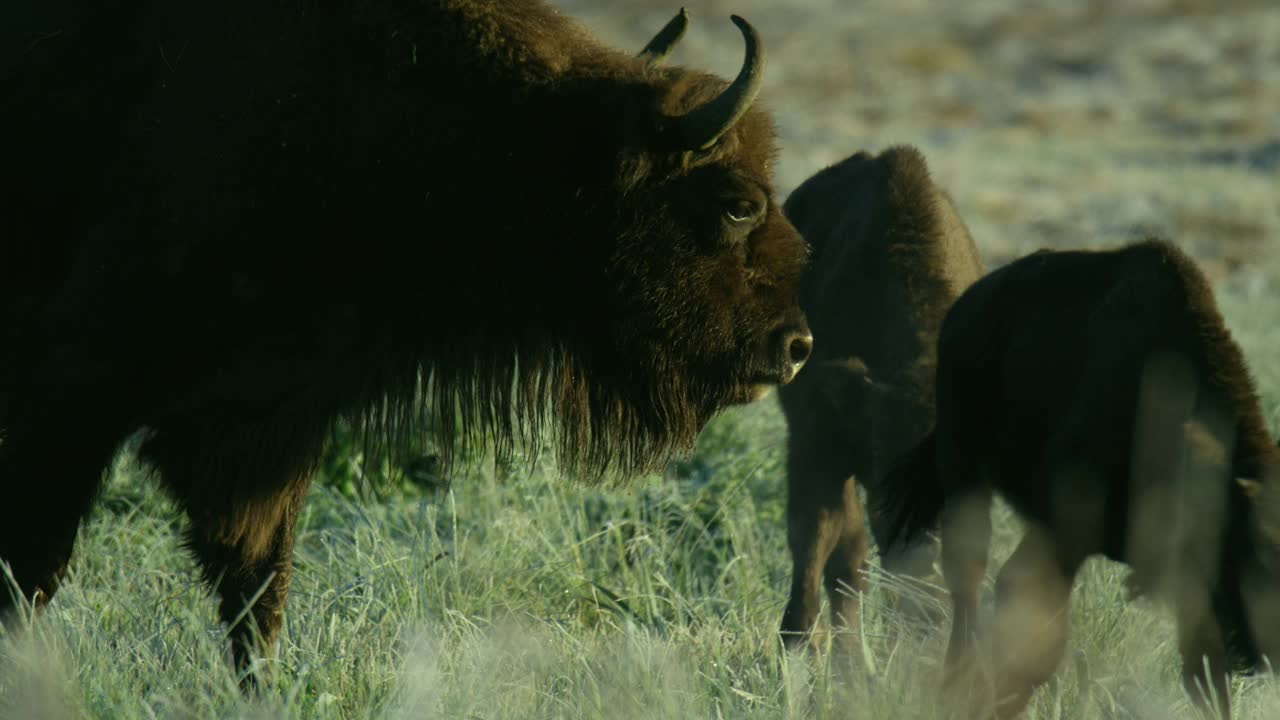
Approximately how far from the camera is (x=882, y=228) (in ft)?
19.7

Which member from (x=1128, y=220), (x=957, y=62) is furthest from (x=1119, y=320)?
(x=957, y=62)

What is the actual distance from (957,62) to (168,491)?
57.6 meters

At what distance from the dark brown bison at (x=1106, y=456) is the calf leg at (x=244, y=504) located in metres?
2.08

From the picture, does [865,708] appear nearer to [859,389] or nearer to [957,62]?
[859,389]

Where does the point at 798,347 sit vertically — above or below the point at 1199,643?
above

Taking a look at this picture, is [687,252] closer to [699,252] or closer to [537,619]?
[699,252]

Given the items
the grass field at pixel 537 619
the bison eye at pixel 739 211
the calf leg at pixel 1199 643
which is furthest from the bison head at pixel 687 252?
the calf leg at pixel 1199 643

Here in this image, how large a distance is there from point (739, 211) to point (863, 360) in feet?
5.87

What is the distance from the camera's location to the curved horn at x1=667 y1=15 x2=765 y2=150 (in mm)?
4035

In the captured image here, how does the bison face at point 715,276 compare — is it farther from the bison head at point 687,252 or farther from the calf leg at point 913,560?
the calf leg at point 913,560

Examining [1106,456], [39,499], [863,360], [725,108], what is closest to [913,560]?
[863,360]

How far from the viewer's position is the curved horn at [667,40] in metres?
4.72

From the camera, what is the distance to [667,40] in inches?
190

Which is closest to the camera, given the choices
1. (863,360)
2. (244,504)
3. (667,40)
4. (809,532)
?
(244,504)
